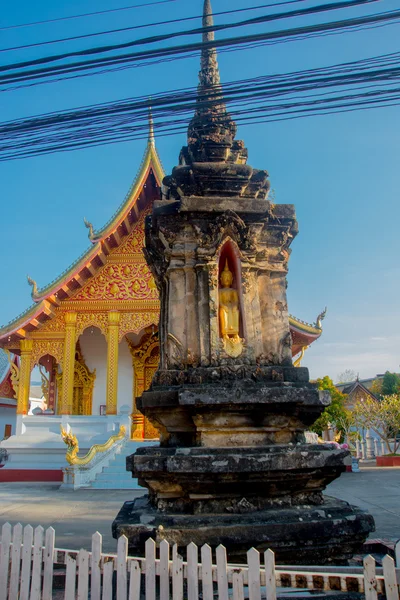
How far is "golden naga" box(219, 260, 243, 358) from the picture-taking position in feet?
12.4

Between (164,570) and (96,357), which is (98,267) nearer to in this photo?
(96,357)

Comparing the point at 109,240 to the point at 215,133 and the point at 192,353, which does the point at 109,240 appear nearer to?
the point at 215,133

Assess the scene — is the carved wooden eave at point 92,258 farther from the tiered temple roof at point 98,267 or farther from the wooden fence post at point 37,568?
the wooden fence post at point 37,568

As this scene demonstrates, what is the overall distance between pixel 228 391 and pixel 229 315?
738 millimetres

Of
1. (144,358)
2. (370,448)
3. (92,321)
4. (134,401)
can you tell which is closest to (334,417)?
(370,448)

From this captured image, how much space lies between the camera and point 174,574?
2.43 m

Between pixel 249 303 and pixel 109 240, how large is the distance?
34.8ft

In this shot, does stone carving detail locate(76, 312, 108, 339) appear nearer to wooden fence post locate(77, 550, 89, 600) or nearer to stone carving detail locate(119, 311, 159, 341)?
stone carving detail locate(119, 311, 159, 341)

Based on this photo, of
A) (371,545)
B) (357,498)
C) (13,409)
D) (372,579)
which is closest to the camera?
(372,579)

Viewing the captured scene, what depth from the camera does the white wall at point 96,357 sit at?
15117 millimetres

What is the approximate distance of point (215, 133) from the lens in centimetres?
460

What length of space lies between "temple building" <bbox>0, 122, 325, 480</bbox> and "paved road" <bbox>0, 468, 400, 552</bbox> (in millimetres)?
1622

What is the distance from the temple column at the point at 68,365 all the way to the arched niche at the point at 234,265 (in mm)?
10172

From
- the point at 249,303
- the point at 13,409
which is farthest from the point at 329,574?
the point at 13,409
